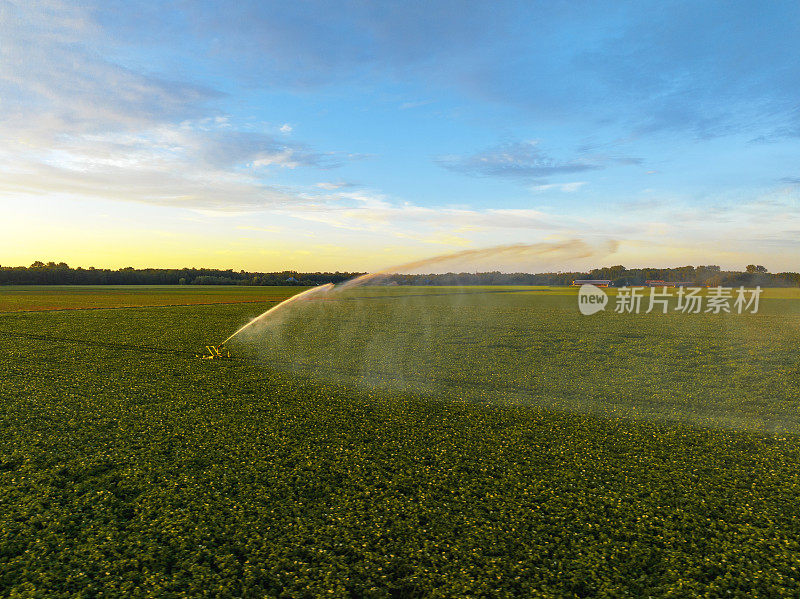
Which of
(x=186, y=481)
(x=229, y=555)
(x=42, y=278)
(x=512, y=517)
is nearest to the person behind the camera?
(x=229, y=555)

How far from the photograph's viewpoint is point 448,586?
4730 mm

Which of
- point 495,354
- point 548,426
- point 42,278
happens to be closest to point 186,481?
point 548,426

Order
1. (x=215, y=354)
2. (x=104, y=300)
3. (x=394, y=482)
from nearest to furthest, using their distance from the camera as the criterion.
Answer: (x=394, y=482) < (x=215, y=354) < (x=104, y=300)

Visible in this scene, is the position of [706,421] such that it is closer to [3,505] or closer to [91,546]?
[91,546]

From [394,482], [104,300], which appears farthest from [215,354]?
[104,300]

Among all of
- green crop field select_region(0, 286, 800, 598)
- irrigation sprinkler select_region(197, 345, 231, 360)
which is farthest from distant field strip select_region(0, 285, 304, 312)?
green crop field select_region(0, 286, 800, 598)

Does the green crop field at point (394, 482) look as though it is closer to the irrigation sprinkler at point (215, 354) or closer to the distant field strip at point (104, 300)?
the irrigation sprinkler at point (215, 354)

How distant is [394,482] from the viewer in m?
7.05

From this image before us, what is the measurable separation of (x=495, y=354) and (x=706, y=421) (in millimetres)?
9429

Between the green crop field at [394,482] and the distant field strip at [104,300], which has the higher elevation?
the distant field strip at [104,300]

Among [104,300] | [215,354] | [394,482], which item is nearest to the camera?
[394,482]

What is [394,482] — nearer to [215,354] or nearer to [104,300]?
[215,354]

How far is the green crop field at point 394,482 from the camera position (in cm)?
493

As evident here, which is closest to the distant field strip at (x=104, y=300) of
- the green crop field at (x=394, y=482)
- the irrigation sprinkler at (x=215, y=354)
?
the irrigation sprinkler at (x=215, y=354)
